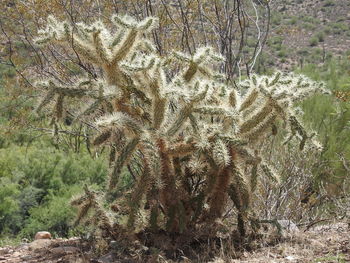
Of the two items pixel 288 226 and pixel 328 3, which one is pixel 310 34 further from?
pixel 288 226

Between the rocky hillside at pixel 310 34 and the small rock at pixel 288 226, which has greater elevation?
the rocky hillside at pixel 310 34

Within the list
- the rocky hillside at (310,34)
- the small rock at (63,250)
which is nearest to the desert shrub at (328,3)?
the rocky hillside at (310,34)

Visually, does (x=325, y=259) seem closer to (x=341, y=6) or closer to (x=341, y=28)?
(x=341, y=28)

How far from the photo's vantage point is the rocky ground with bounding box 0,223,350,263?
323 cm

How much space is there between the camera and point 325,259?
120 inches

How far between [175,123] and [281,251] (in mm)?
1102

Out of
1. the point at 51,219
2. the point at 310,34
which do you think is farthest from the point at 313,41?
the point at 51,219

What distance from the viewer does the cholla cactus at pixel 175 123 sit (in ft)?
10.9

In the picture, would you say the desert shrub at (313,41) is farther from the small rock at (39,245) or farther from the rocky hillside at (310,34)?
the small rock at (39,245)

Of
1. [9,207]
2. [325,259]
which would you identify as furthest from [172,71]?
[325,259]

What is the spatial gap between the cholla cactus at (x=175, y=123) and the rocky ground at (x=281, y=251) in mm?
327

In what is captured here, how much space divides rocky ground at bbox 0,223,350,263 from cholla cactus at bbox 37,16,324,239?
0.33 m

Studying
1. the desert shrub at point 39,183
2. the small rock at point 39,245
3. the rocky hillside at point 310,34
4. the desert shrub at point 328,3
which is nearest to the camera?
the small rock at point 39,245

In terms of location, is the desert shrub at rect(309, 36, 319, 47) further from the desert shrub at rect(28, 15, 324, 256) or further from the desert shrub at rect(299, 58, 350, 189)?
the desert shrub at rect(28, 15, 324, 256)
